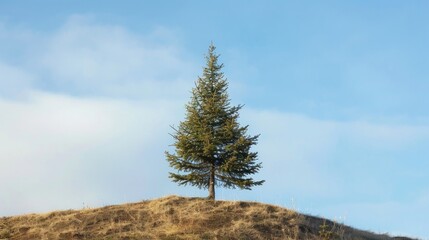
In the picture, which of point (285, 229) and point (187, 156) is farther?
point (187, 156)

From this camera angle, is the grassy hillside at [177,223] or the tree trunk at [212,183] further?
the tree trunk at [212,183]

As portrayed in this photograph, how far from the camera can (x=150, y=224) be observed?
2184 centimetres

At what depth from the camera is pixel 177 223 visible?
71.7ft

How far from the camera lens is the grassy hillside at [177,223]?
68.0 ft

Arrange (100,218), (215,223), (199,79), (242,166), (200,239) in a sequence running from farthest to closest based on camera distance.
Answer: (199,79) → (242,166) → (100,218) → (215,223) → (200,239)

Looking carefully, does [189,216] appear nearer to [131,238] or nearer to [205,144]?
[131,238]

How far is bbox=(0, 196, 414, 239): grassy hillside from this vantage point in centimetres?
2072

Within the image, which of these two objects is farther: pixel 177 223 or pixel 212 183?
pixel 212 183

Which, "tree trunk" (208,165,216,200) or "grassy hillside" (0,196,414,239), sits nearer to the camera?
"grassy hillside" (0,196,414,239)

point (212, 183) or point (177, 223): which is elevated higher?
point (212, 183)

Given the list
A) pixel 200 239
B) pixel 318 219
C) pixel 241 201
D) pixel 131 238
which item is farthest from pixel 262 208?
pixel 131 238

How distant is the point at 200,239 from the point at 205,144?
9.48m

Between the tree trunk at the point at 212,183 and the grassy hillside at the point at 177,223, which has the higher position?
the tree trunk at the point at 212,183

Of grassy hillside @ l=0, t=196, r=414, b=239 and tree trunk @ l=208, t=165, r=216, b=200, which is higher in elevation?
tree trunk @ l=208, t=165, r=216, b=200
